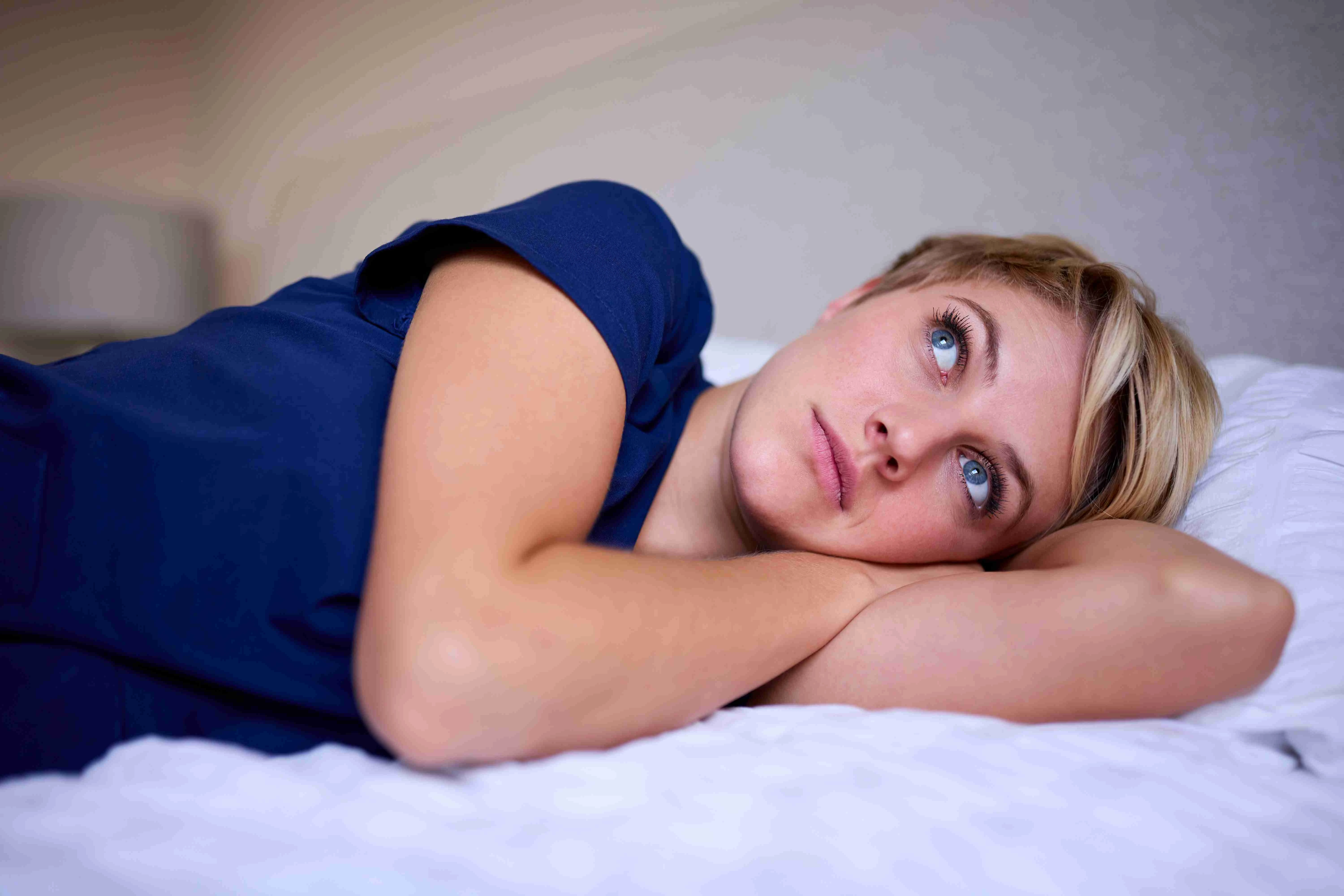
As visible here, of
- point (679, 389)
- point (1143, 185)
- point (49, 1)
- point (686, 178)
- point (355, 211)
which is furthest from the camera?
point (49, 1)

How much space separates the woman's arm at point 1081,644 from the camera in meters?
0.61

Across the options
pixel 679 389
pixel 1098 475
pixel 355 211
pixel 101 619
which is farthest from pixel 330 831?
pixel 355 211

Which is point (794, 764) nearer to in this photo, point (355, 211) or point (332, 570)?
point (332, 570)

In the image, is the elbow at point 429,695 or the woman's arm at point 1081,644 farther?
the woman's arm at point 1081,644

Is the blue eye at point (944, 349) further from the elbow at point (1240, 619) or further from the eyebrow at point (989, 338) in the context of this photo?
the elbow at point (1240, 619)

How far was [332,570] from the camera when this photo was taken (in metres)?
0.59

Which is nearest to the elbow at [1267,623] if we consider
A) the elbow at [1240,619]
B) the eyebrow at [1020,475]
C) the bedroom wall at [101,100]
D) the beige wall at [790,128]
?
the elbow at [1240,619]

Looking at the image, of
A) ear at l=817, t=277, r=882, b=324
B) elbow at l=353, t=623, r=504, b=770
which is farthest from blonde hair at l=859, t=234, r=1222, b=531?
elbow at l=353, t=623, r=504, b=770

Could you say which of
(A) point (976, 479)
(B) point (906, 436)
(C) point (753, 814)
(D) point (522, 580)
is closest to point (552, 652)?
(D) point (522, 580)

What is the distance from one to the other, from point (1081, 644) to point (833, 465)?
0.28 meters

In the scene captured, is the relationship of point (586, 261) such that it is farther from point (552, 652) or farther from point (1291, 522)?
point (1291, 522)

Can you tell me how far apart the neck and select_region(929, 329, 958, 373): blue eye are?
0.23m

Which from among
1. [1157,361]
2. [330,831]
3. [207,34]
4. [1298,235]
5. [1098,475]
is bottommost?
[330,831]

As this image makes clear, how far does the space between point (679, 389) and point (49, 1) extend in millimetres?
3235
